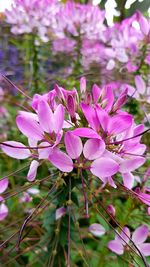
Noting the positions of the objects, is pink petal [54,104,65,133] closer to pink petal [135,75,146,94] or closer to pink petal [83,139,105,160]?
pink petal [83,139,105,160]

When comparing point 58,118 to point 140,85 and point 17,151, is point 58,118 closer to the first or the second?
point 17,151

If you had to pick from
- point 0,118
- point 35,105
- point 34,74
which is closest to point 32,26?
point 34,74

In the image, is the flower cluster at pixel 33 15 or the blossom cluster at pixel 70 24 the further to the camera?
the flower cluster at pixel 33 15

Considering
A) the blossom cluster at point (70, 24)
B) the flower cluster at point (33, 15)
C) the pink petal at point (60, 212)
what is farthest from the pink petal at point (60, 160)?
the flower cluster at point (33, 15)

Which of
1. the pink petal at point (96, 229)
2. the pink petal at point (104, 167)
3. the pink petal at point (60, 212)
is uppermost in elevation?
the pink petal at point (104, 167)

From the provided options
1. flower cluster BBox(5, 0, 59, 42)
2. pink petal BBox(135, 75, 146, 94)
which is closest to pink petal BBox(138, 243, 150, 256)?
pink petal BBox(135, 75, 146, 94)

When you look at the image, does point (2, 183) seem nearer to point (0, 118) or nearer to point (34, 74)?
point (34, 74)

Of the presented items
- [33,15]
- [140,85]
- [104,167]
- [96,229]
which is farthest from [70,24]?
[104,167]

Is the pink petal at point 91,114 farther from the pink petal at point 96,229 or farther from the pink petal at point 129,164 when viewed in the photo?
the pink petal at point 96,229
